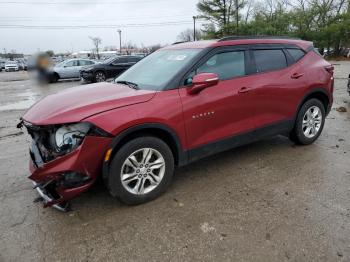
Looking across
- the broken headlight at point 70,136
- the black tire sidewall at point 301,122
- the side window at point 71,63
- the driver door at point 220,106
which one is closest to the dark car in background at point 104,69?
the side window at point 71,63

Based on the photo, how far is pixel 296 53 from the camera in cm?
505

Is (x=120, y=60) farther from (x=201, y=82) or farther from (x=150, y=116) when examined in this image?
(x=150, y=116)

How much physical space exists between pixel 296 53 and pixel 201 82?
2286 mm

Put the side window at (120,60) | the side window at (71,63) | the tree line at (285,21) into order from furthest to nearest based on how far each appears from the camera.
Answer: the tree line at (285,21) → the side window at (71,63) → the side window at (120,60)

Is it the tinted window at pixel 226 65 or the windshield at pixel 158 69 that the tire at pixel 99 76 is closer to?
the windshield at pixel 158 69

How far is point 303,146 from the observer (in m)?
5.29

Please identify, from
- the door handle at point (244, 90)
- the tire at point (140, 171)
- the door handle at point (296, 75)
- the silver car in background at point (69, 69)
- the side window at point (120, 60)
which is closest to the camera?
the tire at point (140, 171)

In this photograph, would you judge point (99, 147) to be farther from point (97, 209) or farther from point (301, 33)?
point (301, 33)

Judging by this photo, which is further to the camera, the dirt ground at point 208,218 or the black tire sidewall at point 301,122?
the black tire sidewall at point 301,122

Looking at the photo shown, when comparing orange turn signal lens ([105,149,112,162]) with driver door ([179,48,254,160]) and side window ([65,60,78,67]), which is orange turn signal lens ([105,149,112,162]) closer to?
driver door ([179,48,254,160])

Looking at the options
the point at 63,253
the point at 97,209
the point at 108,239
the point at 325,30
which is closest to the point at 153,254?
the point at 108,239

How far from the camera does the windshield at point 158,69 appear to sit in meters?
3.83

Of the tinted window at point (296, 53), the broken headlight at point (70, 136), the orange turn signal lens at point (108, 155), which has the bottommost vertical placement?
the orange turn signal lens at point (108, 155)

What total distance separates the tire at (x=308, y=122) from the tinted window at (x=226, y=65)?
1462 mm
